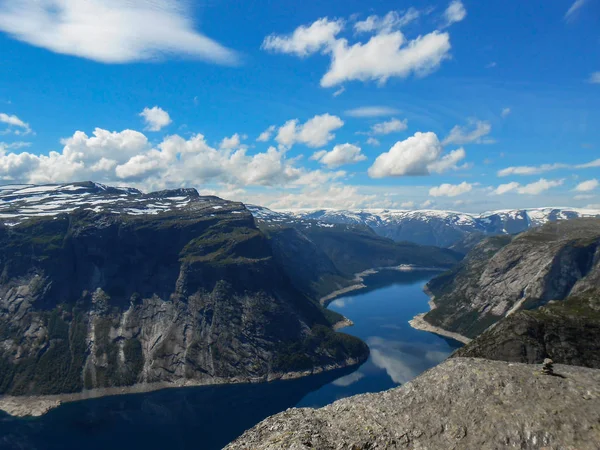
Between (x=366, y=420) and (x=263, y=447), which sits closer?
(x=263, y=447)

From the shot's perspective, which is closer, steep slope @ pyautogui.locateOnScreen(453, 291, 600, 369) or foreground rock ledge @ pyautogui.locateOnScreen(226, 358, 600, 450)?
foreground rock ledge @ pyautogui.locateOnScreen(226, 358, 600, 450)

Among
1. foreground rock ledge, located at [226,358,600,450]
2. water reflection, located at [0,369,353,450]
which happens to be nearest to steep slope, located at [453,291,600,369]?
foreground rock ledge, located at [226,358,600,450]

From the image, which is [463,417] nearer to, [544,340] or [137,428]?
[544,340]

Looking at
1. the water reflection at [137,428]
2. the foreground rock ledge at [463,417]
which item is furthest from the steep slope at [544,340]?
the water reflection at [137,428]

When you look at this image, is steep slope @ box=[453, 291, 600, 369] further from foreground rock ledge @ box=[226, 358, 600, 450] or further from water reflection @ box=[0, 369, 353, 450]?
water reflection @ box=[0, 369, 353, 450]

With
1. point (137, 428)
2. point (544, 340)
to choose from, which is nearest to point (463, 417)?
point (544, 340)

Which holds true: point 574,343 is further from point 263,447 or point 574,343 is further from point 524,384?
point 263,447

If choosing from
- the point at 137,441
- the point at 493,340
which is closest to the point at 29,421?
the point at 137,441

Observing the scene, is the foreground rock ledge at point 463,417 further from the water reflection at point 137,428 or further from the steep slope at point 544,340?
the water reflection at point 137,428
